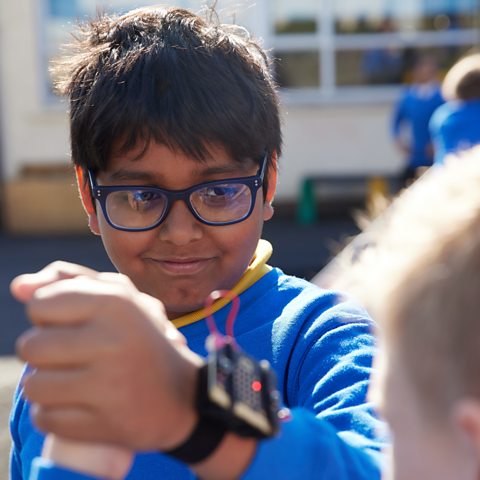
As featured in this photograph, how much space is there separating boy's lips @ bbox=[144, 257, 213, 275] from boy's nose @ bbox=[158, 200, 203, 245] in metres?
0.04

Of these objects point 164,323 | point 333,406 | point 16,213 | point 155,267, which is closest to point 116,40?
point 155,267

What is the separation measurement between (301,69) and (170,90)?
42.4ft

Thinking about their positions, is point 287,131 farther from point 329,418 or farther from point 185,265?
point 329,418

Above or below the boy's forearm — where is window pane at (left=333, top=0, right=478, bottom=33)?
below

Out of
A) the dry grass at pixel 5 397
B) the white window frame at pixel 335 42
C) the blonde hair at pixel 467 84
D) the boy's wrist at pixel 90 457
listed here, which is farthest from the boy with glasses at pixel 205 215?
the white window frame at pixel 335 42

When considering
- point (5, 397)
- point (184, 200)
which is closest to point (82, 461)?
point (184, 200)

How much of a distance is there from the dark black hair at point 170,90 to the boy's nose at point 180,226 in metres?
0.10

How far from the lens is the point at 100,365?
0.99 m

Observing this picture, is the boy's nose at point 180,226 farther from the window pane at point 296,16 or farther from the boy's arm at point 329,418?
the window pane at point 296,16

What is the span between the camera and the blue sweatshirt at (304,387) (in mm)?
1170

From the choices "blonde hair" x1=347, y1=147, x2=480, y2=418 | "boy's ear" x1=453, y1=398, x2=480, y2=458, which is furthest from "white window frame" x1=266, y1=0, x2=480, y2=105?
"boy's ear" x1=453, y1=398, x2=480, y2=458

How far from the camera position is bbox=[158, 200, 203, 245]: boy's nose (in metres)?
1.86

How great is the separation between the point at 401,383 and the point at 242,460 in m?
0.20

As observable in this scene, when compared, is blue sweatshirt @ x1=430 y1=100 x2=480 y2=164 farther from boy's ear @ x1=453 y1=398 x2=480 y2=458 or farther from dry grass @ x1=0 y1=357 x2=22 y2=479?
boy's ear @ x1=453 y1=398 x2=480 y2=458
